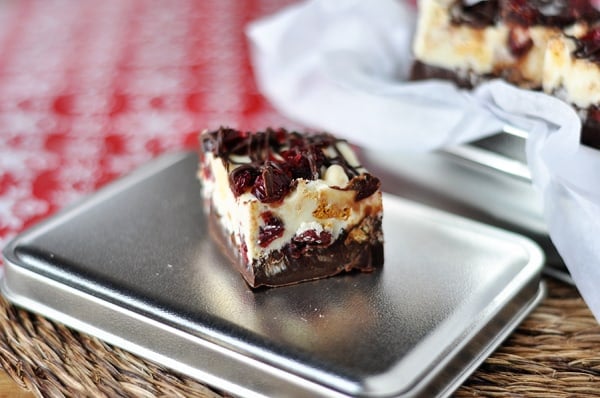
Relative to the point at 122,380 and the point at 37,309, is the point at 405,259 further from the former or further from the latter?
the point at 37,309

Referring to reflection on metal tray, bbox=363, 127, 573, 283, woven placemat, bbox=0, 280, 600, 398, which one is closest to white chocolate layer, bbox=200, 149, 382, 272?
woven placemat, bbox=0, 280, 600, 398

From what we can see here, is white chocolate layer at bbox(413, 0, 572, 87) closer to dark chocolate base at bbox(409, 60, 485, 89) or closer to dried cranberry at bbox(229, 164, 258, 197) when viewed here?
dark chocolate base at bbox(409, 60, 485, 89)

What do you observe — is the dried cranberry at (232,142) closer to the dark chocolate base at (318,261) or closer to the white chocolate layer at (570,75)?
the dark chocolate base at (318,261)

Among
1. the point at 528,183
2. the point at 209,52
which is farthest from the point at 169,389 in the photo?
the point at 209,52

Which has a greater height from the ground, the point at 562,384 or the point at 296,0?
the point at 562,384

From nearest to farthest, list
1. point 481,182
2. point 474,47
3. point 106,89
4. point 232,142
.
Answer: point 232,142
point 481,182
point 474,47
point 106,89

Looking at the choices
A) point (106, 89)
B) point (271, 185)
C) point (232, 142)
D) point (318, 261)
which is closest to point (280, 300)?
point (318, 261)

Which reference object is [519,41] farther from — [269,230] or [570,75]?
[269,230]

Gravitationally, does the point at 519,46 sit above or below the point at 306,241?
above
